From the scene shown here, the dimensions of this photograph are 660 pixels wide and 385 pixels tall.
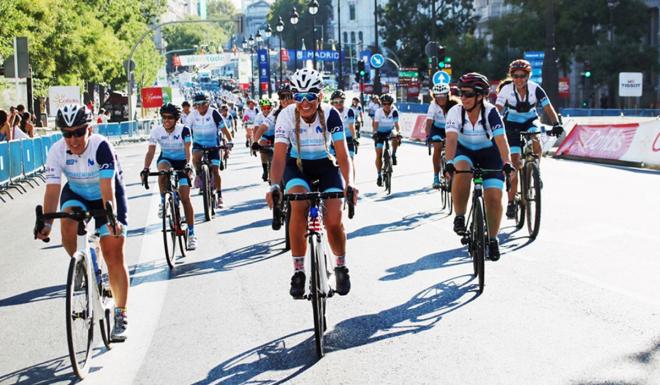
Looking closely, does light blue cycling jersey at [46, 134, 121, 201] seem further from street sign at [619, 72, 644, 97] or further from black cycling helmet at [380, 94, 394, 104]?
street sign at [619, 72, 644, 97]

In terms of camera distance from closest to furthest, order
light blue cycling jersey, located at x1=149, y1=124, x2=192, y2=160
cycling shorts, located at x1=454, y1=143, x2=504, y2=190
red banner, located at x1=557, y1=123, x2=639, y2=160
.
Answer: cycling shorts, located at x1=454, y1=143, x2=504, y2=190, light blue cycling jersey, located at x1=149, y1=124, x2=192, y2=160, red banner, located at x1=557, y1=123, x2=639, y2=160

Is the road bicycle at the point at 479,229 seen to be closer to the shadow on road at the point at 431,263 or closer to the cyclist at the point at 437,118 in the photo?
the shadow on road at the point at 431,263

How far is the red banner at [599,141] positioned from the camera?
928 inches

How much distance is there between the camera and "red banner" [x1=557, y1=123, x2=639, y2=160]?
928 inches

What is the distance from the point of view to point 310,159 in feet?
25.0

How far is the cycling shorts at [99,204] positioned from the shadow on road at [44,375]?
0.94m

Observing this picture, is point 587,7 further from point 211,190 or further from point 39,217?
point 39,217

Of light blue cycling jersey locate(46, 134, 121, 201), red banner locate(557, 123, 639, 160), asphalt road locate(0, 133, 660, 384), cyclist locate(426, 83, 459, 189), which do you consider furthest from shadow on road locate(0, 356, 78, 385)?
red banner locate(557, 123, 639, 160)

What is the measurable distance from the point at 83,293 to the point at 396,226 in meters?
7.63

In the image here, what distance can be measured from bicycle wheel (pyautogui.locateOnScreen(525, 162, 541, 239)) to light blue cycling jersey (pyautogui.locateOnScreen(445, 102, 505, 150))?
2088 mm

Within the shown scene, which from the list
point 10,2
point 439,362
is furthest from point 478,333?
point 10,2

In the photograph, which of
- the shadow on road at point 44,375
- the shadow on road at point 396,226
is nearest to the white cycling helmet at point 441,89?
the shadow on road at point 396,226

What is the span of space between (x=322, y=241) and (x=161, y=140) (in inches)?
223

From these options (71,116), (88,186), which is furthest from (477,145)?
(71,116)
